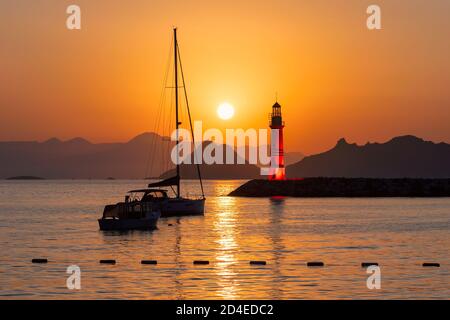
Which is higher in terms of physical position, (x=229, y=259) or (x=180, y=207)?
(x=229, y=259)

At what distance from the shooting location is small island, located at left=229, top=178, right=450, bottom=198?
151250 mm

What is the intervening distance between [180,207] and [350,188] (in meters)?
81.8

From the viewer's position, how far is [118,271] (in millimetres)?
34031

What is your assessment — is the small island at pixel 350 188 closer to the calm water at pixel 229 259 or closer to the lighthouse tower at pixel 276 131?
the lighthouse tower at pixel 276 131

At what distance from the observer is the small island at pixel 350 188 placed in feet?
496

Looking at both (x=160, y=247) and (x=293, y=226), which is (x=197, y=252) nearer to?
(x=160, y=247)

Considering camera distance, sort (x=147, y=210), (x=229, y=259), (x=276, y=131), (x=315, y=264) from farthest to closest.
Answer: (x=276, y=131)
(x=147, y=210)
(x=229, y=259)
(x=315, y=264)

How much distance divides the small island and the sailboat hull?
70.4 meters

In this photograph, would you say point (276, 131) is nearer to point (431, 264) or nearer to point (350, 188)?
point (350, 188)

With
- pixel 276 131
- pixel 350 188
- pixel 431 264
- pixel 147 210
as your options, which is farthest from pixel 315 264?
pixel 350 188

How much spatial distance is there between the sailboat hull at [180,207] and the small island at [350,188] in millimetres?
70356

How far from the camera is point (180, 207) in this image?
257ft
